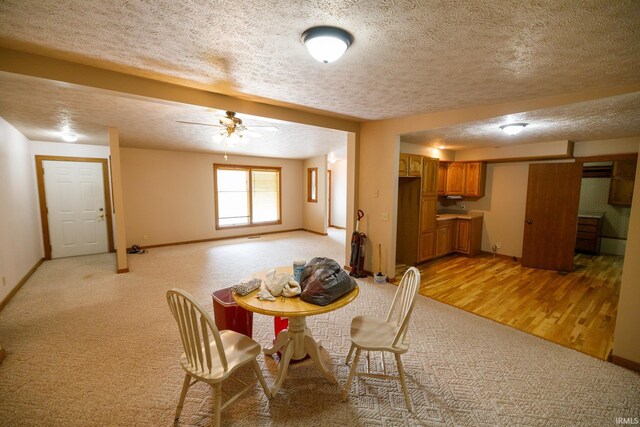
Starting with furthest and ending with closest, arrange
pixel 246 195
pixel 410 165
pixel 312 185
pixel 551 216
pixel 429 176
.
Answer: pixel 312 185 < pixel 246 195 < pixel 429 176 < pixel 551 216 < pixel 410 165

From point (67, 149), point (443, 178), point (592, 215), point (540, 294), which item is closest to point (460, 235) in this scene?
point (443, 178)

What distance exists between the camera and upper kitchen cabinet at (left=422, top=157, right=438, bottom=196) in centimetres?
495

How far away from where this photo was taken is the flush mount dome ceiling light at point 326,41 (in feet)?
5.31

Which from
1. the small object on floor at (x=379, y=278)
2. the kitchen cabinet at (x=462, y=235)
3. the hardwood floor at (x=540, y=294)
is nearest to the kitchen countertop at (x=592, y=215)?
the hardwood floor at (x=540, y=294)

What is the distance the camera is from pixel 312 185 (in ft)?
27.9

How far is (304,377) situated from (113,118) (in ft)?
13.6

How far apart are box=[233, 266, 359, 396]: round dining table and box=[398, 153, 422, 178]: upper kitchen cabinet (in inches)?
119

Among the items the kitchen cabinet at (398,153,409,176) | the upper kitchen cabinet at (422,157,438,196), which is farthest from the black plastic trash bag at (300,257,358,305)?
the upper kitchen cabinet at (422,157,438,196)

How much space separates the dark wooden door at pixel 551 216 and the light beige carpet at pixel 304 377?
117 inches

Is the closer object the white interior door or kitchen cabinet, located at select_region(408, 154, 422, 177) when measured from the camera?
kitchen cabinet, located at select_region(408, 154, 422, 177)

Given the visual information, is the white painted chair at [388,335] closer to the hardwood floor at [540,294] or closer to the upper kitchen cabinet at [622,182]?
the hardwood floor at [540,294]

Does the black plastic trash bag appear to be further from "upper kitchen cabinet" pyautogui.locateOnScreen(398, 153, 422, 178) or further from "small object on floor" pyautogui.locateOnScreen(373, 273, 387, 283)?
"upper kitchen cabinet" pyautogui.locateOnScreen(398, 153, 422, 178)

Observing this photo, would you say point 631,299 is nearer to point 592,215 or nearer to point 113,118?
point 592,215

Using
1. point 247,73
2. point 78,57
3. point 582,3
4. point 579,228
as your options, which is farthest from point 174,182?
point 579,228
